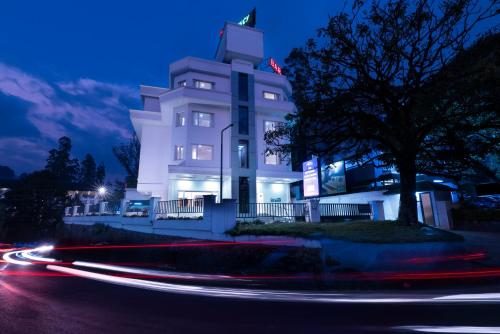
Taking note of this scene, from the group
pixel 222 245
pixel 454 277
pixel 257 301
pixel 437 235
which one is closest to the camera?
pixel 257 301

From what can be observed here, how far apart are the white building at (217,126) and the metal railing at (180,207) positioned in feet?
20.7

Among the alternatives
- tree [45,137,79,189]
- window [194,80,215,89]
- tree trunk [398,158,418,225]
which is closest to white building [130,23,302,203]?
window [194,80,215,89]

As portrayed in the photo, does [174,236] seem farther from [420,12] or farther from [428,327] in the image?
[420,12]

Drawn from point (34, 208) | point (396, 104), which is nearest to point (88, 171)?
point (34, 208)

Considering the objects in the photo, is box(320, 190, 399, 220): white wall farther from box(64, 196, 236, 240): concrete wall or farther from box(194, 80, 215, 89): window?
box(194, 80, 215, 89): window

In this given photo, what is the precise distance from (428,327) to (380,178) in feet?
84.1

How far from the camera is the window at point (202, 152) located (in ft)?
84.1

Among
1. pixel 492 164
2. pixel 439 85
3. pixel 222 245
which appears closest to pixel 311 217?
pixel 222 245

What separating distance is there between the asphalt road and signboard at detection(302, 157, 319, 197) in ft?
65.9

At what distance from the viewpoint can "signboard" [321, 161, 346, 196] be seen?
95.2ft

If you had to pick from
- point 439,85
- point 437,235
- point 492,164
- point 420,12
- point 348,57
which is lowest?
point 437,235

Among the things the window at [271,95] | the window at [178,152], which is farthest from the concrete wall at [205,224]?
the window at [271,95]

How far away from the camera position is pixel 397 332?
4008mm

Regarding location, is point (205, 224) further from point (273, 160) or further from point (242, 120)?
point (242, 120)
